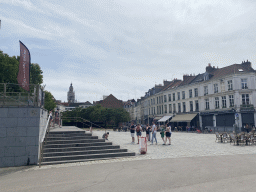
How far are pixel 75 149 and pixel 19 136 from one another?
8.92 feet

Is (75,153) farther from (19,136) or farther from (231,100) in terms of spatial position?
(231,100)

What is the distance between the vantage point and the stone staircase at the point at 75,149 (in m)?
9.66

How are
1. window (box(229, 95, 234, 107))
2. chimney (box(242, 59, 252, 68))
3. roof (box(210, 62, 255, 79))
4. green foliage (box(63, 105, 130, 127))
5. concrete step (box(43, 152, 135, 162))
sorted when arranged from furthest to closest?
green foliage (box(63, 105, 130, 127)), chimney (box(242, 59, 252, 68)), roof (box(210, 62, 255, 79)), window (box(229, 95, 234, 107)), concrete step (box(43, 152, 135, 162))

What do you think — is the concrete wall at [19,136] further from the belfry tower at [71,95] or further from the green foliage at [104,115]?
the belfry tower at [71,95]

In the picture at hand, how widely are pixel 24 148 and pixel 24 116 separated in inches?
56.7

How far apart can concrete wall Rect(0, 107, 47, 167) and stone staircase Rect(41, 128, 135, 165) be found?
654 mm

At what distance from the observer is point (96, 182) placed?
243 inches

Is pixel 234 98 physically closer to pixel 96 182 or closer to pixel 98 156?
pixel 98 156

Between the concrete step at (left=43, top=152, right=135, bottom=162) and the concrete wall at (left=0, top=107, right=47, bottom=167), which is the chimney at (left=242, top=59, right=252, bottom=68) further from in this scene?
the concrete wall at (left=0, top=107, right=47, bottom=167)

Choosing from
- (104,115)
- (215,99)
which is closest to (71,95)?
(104,115)

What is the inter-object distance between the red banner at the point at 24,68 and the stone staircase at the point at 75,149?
9.60ft

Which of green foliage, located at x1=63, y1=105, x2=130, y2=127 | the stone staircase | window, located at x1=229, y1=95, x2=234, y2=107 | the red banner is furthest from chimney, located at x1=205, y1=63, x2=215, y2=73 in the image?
the red banner

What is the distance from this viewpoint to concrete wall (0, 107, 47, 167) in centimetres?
902

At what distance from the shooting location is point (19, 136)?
918cm
